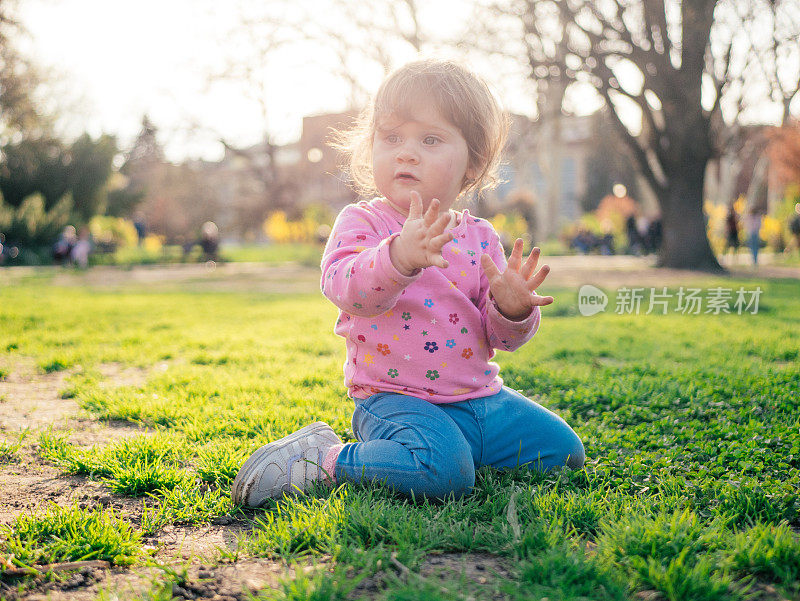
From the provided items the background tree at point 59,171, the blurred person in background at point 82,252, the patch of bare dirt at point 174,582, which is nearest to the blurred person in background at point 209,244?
the blurred person in background at point 82,252

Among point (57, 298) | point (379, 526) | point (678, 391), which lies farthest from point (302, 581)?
point (57, 298)

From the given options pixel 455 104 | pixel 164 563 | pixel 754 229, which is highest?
pixel 754 229

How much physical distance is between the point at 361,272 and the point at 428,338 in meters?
0.38

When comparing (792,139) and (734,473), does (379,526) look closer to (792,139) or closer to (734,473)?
(734,473)

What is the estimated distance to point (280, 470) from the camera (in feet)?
6.41

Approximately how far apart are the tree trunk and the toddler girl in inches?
480

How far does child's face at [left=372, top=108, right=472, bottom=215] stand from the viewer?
2.14 meters

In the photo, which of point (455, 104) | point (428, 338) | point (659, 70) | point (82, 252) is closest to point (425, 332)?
point (428, 338)

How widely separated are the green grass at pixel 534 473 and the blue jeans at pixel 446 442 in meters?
0.07

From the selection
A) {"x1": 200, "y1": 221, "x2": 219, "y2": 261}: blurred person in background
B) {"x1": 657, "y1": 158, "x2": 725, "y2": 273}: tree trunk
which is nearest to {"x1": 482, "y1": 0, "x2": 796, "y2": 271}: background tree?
{"x1": 657, "y1": 158, "x2": 725, "y2": 273}: tree trunk

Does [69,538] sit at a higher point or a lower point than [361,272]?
lower

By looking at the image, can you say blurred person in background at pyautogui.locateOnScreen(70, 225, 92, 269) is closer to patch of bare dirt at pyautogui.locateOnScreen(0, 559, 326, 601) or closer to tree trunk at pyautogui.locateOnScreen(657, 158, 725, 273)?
tree trunk at pyautogui.locateOnScreen(657, 158, 725, 273)

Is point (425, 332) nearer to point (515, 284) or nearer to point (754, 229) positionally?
point (515, 284)

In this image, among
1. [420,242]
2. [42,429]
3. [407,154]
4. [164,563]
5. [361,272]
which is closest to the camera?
[164,563]
